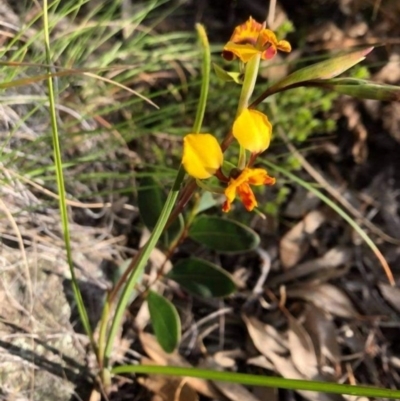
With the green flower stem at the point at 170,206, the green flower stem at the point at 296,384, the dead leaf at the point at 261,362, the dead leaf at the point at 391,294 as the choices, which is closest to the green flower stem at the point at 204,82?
the green flower stem at the point at 170,206

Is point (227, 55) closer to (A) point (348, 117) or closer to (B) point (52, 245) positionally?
(B) point (52, 245)

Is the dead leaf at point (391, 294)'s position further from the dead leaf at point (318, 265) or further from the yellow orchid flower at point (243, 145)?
the yellow orchid flower at point (243, 145)

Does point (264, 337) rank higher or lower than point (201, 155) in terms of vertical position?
lower

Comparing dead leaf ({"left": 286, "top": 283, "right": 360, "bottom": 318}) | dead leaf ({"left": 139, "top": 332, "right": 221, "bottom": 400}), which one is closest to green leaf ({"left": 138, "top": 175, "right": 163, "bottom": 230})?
dead leaf ({"left": 139, "top": 332, "right": 221, "bottom": 400})

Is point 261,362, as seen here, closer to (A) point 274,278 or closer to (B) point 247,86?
(A) point 274,278

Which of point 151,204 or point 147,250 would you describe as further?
point 151,204

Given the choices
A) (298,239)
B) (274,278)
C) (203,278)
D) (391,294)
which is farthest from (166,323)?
(391,294)

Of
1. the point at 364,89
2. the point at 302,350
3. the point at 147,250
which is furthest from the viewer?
the point at 302,350
